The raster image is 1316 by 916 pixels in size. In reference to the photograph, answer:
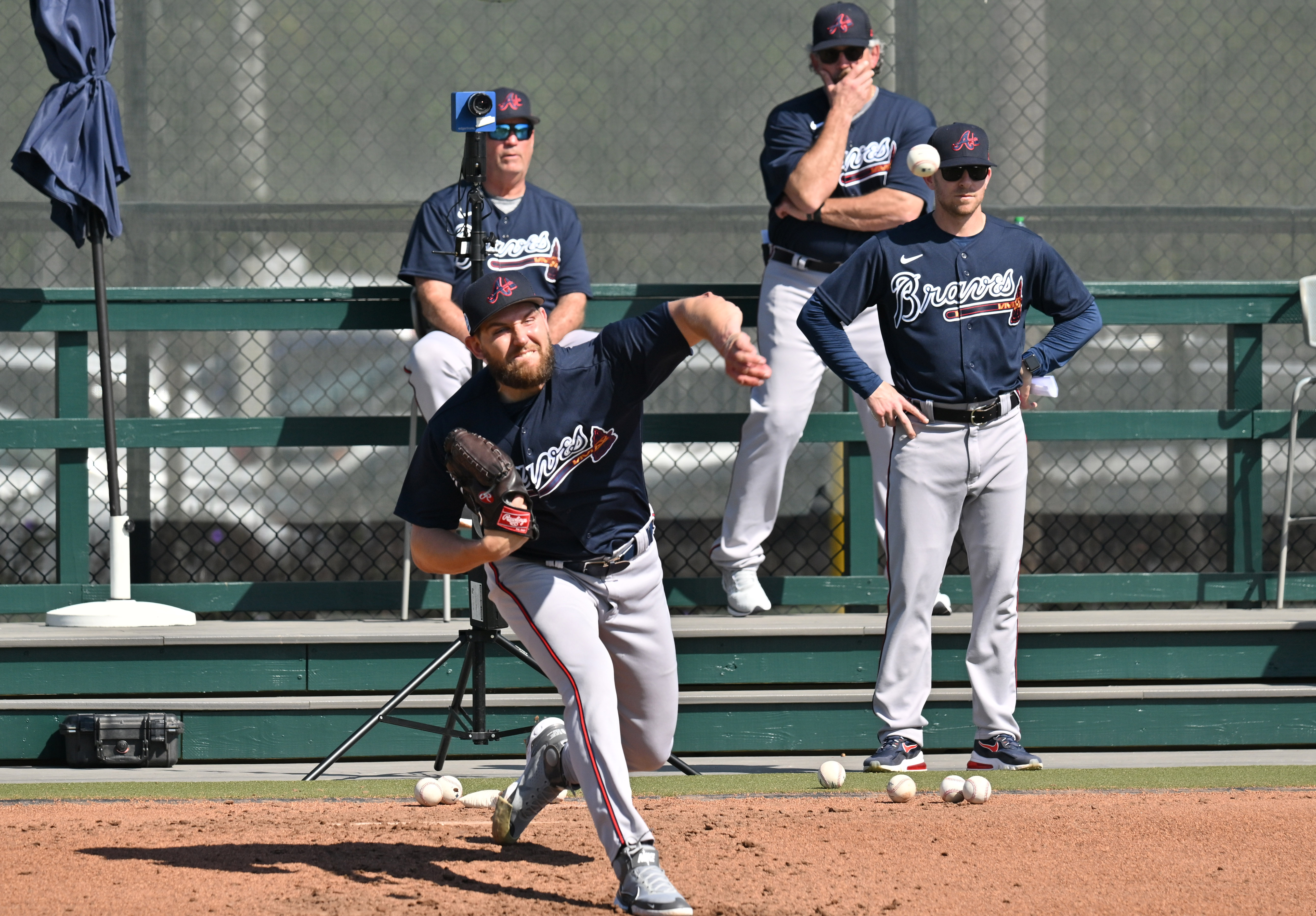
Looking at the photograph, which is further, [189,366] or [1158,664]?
[189,366]

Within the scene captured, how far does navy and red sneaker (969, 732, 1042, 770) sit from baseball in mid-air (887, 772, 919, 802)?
2.22ft

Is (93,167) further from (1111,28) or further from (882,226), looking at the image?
(1111,28)

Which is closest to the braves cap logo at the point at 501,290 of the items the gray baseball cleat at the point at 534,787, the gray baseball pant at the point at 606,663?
the gray baseball pant at the point at 606,663

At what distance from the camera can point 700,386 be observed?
8.32m

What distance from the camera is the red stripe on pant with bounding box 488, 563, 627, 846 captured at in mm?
3803

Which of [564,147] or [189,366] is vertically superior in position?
[564,147]

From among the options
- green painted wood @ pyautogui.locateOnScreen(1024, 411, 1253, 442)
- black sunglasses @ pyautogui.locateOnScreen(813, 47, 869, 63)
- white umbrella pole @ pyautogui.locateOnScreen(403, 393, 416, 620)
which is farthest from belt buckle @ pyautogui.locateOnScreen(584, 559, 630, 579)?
green painted wood @ pyautogui.locateOnScreen(1024, 411, 1253, 442)

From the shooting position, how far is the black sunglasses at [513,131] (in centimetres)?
616

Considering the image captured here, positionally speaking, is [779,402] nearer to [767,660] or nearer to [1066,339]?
[767,660]

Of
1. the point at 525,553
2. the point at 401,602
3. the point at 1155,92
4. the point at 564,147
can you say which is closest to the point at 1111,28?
the point at 1155,92

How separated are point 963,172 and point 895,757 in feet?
6.95

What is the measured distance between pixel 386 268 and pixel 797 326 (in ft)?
10.8

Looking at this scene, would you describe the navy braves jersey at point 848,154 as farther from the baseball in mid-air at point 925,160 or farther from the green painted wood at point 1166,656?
the green painted wood at point 1166,656

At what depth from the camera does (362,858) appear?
4.35m
